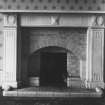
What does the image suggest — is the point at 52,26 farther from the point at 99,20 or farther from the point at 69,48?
the point at 99,20

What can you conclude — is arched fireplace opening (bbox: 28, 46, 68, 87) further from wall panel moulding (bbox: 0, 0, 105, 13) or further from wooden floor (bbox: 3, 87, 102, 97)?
wall panel moulding (bbox: 0, 0, 105, 13)

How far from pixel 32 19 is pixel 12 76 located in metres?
1.66

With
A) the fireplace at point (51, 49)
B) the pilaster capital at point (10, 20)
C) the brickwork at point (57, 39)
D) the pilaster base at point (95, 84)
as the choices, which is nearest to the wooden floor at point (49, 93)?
the pilaster base at point (95, 84)

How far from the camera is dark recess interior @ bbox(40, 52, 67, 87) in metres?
6.17

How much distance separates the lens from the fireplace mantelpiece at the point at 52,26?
213 inches

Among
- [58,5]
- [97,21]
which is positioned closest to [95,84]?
[97,21]

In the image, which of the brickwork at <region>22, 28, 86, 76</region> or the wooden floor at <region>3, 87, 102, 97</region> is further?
the brickwork at <region>22, 28, 86, 76</region>

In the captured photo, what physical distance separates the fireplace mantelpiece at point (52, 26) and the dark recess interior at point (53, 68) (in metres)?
0.94

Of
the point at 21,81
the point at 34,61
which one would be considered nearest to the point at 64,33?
the point at 34,61

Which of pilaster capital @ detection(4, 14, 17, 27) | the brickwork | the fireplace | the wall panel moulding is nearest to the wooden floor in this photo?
the fireplace

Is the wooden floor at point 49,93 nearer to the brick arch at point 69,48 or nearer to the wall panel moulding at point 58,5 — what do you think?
the brick arch at point 69,48

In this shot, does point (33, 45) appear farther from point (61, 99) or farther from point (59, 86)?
point (61, 99)

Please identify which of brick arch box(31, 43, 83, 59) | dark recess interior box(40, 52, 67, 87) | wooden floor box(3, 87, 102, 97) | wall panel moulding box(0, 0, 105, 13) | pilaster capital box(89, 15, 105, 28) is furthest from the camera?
dark recess interior box(40, 52, 67, 87)

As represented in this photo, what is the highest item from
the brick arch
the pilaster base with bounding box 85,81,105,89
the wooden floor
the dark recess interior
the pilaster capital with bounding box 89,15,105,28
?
the pilaster capital with bounding box 89,15,105,28
